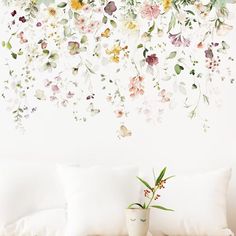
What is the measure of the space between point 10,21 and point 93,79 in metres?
0.64

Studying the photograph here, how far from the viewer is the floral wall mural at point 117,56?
3400 millimetres

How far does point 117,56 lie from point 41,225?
1.13 m

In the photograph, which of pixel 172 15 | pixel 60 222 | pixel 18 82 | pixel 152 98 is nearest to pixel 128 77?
pixel 152 98

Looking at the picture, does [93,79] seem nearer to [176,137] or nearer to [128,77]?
[128,77]

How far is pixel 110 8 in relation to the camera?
3.44 m

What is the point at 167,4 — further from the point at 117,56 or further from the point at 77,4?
the point at 77,4

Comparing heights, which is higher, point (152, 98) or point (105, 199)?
point (152, 98)

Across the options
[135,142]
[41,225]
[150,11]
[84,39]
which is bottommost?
[41,225]

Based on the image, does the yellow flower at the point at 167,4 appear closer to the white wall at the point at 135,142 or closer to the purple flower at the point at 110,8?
the purple flower at the point at 110,8

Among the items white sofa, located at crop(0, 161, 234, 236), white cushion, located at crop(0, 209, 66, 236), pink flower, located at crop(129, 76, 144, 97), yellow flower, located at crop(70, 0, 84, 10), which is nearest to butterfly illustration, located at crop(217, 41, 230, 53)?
pink flower, located at crop(129, 76, 144, 97)

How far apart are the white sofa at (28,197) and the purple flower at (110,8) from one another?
3.30 feet

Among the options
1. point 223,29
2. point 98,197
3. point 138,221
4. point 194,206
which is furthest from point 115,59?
point 138,221

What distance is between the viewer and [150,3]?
11.2ft

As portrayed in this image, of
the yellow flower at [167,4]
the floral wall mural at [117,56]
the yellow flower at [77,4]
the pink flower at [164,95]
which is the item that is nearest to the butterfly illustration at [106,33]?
the floral wall mural at [117,56]
